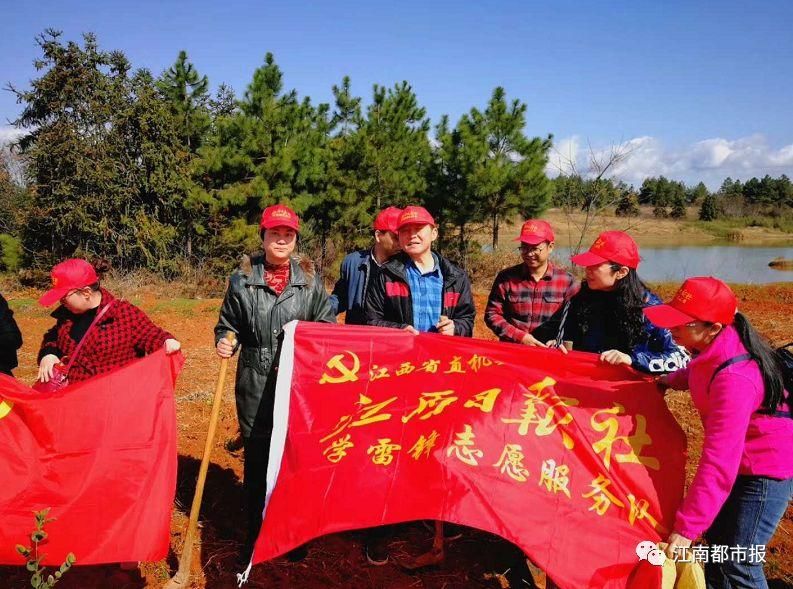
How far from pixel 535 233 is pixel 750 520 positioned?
6.58ft

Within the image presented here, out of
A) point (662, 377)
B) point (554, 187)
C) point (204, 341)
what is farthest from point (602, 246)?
point (554, 187)

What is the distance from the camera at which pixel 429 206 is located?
53.5 ft

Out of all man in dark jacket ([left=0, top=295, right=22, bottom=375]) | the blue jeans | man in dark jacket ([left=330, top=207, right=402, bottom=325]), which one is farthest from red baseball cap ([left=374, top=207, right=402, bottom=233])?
the blue jeans

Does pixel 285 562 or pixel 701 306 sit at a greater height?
pixel 701 306

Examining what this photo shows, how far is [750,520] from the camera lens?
2184 mm

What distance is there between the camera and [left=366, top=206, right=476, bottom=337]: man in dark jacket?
3.36 metres

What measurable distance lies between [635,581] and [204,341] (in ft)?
28.8

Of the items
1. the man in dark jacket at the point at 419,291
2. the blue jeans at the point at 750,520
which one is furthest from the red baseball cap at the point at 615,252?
the blue jeans at the point at 750,520

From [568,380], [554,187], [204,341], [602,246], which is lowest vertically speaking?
[204,341]

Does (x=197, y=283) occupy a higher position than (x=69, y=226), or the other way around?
(x=69, y=226)

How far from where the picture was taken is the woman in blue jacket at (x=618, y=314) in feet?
9.16

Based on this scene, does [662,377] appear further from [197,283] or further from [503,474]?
[197,283]

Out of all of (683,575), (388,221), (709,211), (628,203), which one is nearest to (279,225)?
(388,221)

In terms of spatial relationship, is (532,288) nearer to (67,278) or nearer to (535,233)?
(535,233)
